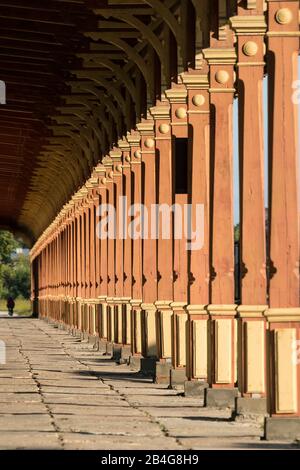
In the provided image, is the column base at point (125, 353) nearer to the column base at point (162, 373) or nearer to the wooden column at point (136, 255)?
the wooden column at point (136, 255)

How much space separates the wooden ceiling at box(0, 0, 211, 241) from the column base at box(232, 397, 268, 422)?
5.84 meters

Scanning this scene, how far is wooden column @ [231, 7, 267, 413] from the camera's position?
840 inches

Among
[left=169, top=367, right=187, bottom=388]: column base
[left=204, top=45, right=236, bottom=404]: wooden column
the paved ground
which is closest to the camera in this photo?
the paved ground

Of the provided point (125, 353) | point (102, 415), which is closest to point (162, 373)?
point (125, 353)

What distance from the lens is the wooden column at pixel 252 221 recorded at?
21.3 metres

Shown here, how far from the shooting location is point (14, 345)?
51750 millimetres

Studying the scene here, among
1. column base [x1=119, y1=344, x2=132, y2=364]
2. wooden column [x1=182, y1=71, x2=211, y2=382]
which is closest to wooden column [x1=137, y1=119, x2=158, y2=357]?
column base [x1=119, y1=344, x2=132, y2=364]

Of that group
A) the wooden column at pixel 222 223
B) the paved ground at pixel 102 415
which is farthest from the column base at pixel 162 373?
the wooden column at pixel 222 223

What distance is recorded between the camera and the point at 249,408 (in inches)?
838

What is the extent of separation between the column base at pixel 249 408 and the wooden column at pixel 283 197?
8.48ft

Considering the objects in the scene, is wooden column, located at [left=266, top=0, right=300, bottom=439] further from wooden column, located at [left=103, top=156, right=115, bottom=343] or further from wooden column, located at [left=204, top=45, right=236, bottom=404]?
wooden column, located at [left=103, top=156, right=115, bottom=343]

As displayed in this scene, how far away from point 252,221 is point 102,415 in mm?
3077

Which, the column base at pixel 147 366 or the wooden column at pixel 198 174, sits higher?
the wooden column at pixel 198 174
